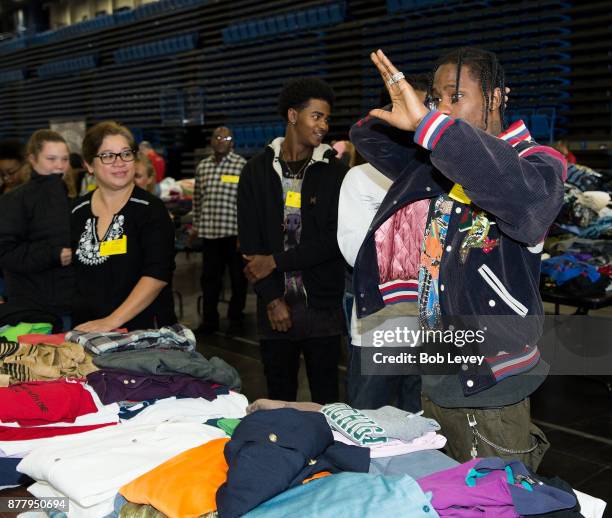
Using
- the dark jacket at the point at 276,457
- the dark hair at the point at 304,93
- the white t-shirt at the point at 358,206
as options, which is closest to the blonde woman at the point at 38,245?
the dark hair at the point at 304,93

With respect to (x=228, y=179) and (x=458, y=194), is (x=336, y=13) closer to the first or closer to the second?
(x=228, y=179)

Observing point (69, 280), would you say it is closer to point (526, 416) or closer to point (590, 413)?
point (526, 416)

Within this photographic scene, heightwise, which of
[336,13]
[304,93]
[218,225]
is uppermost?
[336,13]

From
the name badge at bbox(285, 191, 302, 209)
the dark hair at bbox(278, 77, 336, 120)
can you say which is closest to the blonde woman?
the name badge at bbox(285, 191, 302, 209)

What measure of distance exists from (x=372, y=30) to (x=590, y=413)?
679 cm

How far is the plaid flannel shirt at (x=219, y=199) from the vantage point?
6141 mm

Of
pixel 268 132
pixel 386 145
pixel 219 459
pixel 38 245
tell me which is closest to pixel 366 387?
pixel 386 145

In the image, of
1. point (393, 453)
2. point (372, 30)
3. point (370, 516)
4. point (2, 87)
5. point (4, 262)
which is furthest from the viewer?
point (2, 87)

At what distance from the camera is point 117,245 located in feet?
8.89

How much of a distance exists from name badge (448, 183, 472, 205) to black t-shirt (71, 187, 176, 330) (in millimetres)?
1445

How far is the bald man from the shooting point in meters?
6.12

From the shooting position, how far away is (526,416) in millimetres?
1718

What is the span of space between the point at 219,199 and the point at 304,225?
3.41 m

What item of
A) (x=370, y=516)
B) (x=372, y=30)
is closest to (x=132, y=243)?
(x=370, y=516)
